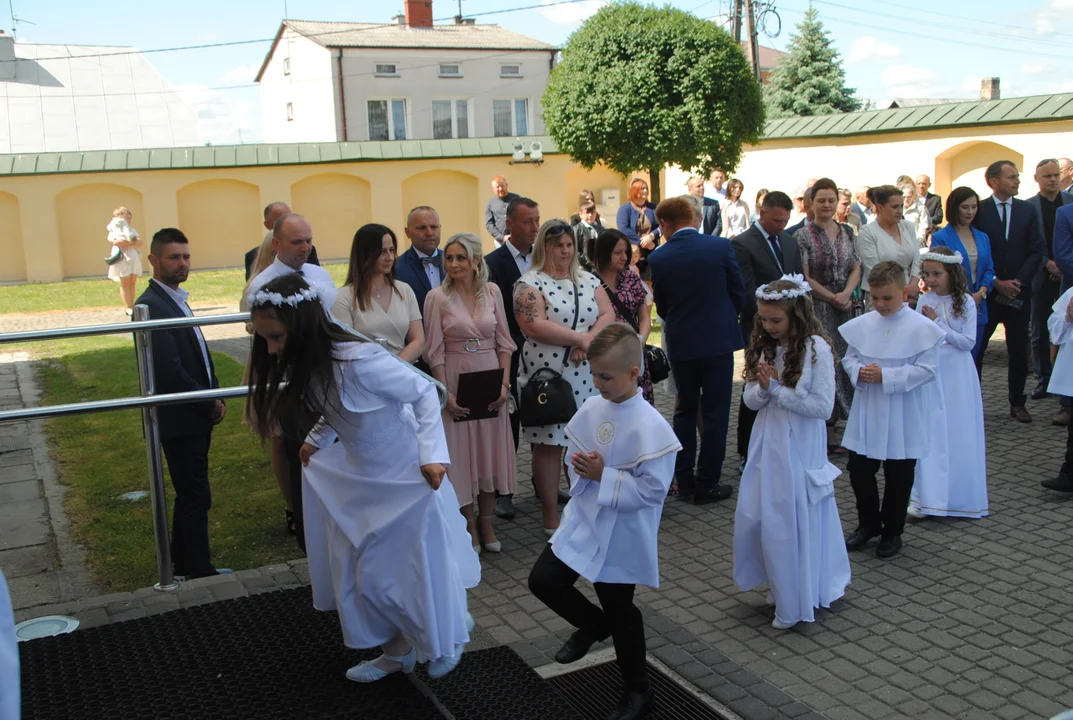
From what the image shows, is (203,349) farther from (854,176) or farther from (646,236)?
(854,176)

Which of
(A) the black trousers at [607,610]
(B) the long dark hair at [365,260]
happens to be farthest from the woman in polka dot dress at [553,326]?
(A) the black trousers at [607,610]

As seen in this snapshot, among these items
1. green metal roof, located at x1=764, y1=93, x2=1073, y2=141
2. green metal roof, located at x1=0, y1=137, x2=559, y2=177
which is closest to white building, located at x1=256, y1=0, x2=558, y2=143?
green metal roof, located at x1=0, y1=137, x2=559, y2=177

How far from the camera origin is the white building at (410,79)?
45.7 metres

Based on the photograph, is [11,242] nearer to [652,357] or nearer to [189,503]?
[189,503]

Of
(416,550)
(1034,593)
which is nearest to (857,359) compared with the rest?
(1034,593)

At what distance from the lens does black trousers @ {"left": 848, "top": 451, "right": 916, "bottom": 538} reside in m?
5.54

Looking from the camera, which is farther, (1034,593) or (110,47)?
(110,47)

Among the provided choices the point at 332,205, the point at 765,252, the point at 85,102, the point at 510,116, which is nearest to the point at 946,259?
the point at 765,252

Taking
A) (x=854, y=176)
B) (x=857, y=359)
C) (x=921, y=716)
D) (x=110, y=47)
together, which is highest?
(x=110, y=47)

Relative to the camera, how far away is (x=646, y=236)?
1233cm

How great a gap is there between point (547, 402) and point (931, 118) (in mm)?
18134

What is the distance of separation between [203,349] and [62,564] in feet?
5.50

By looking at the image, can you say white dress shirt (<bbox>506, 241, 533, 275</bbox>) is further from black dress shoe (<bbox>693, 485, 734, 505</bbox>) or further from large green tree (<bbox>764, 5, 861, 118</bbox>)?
large green tree (<bbox>764, 5, 861, 118</bbox>)

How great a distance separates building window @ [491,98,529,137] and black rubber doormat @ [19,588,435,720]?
46338 millimetres
